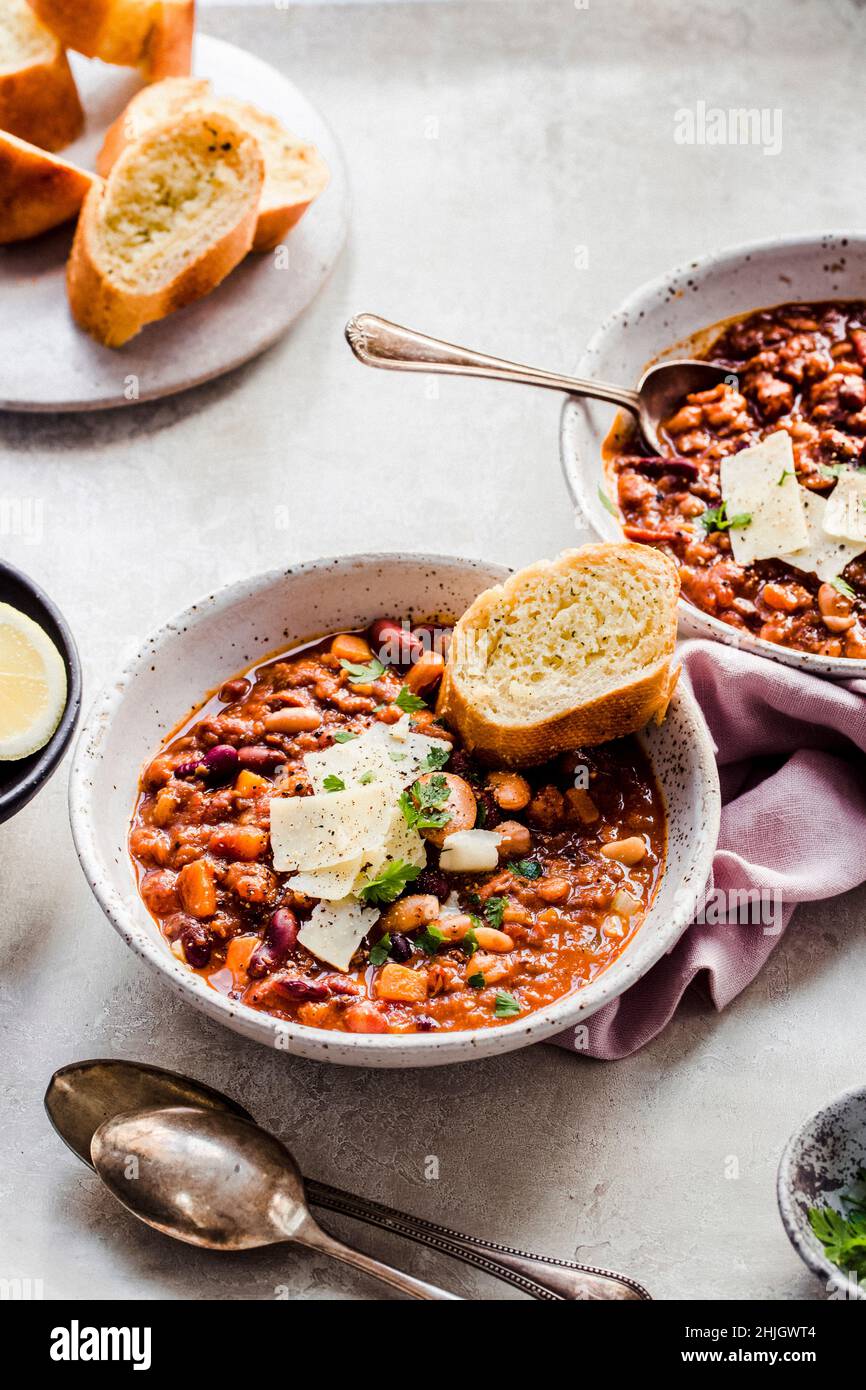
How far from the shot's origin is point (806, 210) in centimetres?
484

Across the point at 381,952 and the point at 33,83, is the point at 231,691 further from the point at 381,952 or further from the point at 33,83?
the point at 33,83

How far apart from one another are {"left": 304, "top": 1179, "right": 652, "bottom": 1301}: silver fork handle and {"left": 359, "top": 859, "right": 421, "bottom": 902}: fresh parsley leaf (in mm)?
602

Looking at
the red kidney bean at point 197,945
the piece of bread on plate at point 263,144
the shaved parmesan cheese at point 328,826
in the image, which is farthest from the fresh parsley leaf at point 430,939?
the piece of bread on plate at point 263,144

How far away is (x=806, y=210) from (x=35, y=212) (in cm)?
255

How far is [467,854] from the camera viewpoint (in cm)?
308

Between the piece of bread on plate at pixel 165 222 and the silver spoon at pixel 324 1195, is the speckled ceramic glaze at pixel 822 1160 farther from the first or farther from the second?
the piece of bread on plate at pixel 165 222

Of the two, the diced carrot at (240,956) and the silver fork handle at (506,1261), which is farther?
the diced carrot at (240,956)

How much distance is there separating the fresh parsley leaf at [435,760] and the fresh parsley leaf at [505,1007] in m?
0.56

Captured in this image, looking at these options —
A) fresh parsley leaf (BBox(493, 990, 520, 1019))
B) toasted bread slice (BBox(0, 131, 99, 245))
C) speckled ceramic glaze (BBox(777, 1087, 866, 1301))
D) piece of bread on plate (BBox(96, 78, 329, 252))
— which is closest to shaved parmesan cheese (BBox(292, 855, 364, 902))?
fresh parsley leaf (BBox(493, 990, 520, 1019))

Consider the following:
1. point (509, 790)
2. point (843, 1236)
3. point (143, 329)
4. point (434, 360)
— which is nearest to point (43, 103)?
point (143, 329)

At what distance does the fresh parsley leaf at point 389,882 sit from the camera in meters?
3.01

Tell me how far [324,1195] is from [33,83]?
3.47 meters

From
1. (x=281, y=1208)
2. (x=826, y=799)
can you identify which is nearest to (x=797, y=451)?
(x=826, y=799)

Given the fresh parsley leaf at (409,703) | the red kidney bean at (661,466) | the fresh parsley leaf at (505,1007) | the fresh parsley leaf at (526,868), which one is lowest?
the fresh parsley leaf at (505,1007)
